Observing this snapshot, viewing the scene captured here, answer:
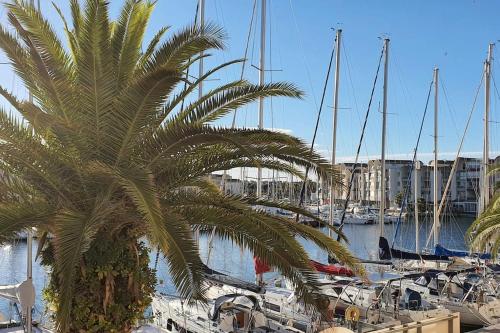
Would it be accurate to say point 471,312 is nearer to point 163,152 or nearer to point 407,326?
point 407,326

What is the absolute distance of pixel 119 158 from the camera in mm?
7066

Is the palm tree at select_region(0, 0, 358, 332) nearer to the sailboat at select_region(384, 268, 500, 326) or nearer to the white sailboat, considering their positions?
the white sailboat

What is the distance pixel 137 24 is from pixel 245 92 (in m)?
2.04

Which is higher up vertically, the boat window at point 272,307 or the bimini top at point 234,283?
the bimini top at point 234,283

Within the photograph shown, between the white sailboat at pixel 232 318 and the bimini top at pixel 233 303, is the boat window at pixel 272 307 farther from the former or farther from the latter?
the bimini top at pixel 233 303

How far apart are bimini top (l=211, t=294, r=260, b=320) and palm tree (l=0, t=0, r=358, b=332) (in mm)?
6474

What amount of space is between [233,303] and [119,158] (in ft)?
27.5

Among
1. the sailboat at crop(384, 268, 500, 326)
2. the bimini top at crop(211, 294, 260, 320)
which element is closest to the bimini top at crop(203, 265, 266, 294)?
the bimini top at crop(211, 294, 260, 320)

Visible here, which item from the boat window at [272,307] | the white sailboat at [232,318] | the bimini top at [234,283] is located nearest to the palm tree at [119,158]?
the white sailboat at [232,318]

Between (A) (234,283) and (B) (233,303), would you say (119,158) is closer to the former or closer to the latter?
(B) (233,303)

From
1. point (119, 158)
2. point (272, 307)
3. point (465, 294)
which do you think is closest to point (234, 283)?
point (272, 307)

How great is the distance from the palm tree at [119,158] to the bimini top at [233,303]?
6.47 metres

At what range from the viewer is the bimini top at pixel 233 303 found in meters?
14.2

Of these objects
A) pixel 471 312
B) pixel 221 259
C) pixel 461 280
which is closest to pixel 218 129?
pixel 471 312
